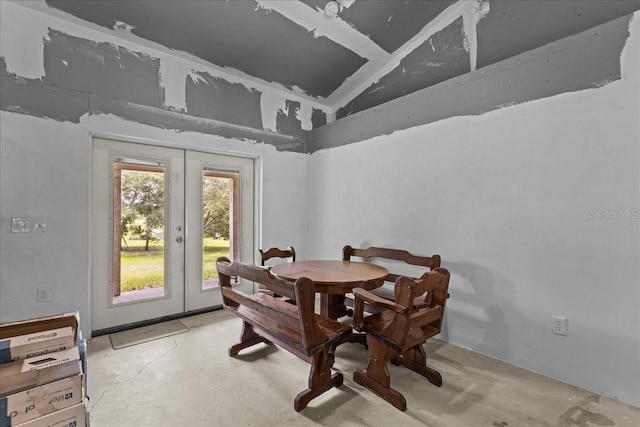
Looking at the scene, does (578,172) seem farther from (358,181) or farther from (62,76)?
(62,76)

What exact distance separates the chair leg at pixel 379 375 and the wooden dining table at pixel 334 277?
0.37 metres

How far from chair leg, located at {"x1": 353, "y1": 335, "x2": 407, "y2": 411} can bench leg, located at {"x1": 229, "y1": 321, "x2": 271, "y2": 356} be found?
1048mm

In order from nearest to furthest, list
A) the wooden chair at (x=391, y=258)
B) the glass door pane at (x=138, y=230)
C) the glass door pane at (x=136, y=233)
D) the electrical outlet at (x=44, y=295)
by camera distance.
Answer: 1. the electrical outlet at (x=44, y=295)
2. the wooden chair at (x=391, y=258)
3. the glass door pane at (x=136, y=233)
4. the glass door pane at (x=138, y=230)

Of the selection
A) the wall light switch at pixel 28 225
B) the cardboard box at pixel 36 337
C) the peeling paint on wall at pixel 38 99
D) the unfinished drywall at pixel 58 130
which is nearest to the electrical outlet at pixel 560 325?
the cardboard box at pixel 36 337

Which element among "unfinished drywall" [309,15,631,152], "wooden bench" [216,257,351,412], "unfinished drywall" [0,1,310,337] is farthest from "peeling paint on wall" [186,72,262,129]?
"wooden bench" [216,257,351,412]

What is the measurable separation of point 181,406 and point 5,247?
6.63ft

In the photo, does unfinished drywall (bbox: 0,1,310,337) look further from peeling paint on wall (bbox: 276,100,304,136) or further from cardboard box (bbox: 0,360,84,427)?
cardboard box (bbox: 0,360,84,427)

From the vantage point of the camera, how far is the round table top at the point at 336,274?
6.74ft

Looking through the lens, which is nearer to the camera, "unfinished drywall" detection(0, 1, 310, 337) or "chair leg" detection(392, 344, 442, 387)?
"chair leg" detection(392, 344, 442, 387)

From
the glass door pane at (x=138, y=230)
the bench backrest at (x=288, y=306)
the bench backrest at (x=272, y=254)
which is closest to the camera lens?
the bench backrest at (x=288, y=306)

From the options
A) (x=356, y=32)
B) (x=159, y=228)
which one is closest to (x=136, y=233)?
(x=159, y=228)

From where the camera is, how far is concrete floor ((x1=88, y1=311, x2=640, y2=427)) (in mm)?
1745

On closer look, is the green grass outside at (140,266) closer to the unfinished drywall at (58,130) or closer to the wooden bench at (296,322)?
the unfinished drywall at (58,130)

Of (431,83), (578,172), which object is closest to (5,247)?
(431,83)
